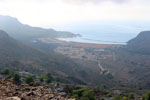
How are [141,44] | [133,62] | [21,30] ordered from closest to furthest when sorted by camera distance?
[133,62] → [141,44] → [21,30]

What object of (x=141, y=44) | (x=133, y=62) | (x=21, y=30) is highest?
(x=21, y=30)

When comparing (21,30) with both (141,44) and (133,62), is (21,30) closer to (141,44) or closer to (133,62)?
(141,44)

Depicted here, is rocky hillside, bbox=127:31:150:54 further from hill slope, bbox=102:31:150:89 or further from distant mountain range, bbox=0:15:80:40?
distant mountain range, bbox=0:15:80:40

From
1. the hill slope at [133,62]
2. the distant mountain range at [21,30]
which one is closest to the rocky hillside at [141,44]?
the hill slope at [133,62]

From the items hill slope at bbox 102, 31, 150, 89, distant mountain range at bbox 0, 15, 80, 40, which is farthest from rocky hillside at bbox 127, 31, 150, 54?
distant mountain range at bbox 0, 15, 80, 40

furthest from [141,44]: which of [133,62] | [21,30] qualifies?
[21,30]

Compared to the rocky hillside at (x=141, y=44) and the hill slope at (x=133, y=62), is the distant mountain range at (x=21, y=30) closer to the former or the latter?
the hill slope at (x=133, y=62)

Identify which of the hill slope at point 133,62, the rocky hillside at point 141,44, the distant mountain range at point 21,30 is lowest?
the hill slope at point 133,62

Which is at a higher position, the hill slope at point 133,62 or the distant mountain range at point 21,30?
the distant mountain range at point 21,30

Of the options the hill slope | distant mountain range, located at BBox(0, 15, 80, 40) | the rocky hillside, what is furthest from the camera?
distant mountain range, located at BBox(0, 15, 80, 40)

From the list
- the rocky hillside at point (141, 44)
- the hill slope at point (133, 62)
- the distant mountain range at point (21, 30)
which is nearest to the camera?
the hill slope at point (133, 62)

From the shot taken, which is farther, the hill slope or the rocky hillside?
the rocky hillside

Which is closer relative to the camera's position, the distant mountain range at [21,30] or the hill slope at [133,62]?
the hill slope at [133,62]
